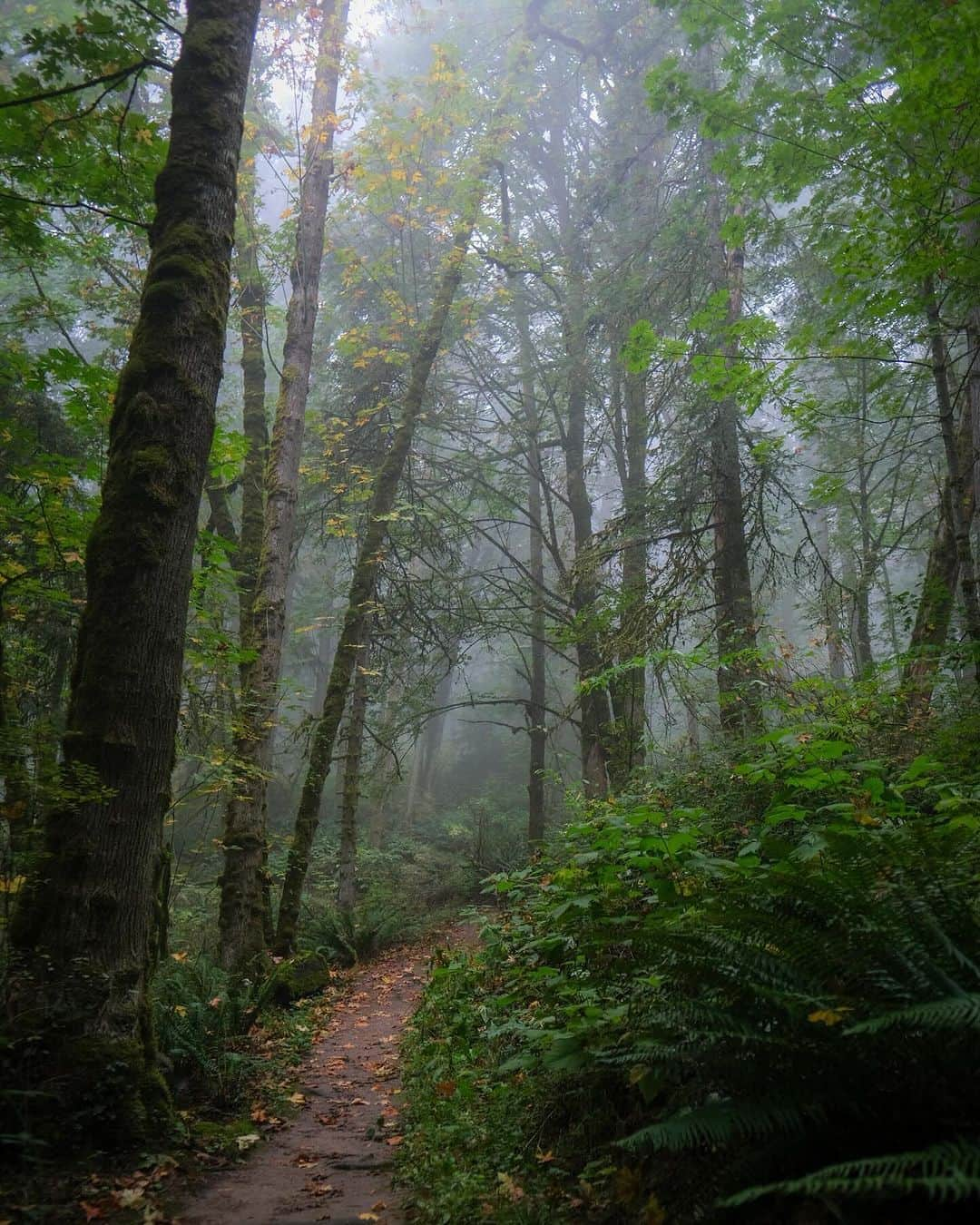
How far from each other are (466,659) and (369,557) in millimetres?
2864

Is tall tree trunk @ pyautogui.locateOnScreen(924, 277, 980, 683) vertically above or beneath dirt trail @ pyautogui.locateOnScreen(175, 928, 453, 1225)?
above

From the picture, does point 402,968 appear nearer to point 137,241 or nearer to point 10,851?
point 10,851

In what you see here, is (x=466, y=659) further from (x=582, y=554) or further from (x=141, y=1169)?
(x=141, y=1169)

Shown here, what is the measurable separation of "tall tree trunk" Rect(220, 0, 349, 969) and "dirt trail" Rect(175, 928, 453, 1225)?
6.02 ft

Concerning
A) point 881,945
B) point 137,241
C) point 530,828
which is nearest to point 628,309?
point 137,241

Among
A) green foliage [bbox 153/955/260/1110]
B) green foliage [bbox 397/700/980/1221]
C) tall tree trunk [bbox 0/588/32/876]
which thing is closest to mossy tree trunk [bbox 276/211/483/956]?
green foliage [bbox 153/955/260/1110]

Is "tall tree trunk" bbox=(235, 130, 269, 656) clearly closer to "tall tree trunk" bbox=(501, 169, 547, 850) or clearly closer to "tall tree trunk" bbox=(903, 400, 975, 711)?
"tall tree trunk" bbox=(501, 169, 547, 850)

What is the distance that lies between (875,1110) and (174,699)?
145 inches

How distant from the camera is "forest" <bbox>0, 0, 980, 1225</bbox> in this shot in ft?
8.36

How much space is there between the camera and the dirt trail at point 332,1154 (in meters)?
3.42

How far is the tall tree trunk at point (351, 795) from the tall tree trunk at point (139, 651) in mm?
7821

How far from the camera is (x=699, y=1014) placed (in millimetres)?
2465

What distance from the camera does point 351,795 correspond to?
41.2 feet

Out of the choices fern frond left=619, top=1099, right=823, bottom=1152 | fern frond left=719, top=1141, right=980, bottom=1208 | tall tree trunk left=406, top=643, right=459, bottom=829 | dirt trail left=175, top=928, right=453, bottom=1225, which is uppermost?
tall tree trunk left=406, top=643, right=459, bottom=829
